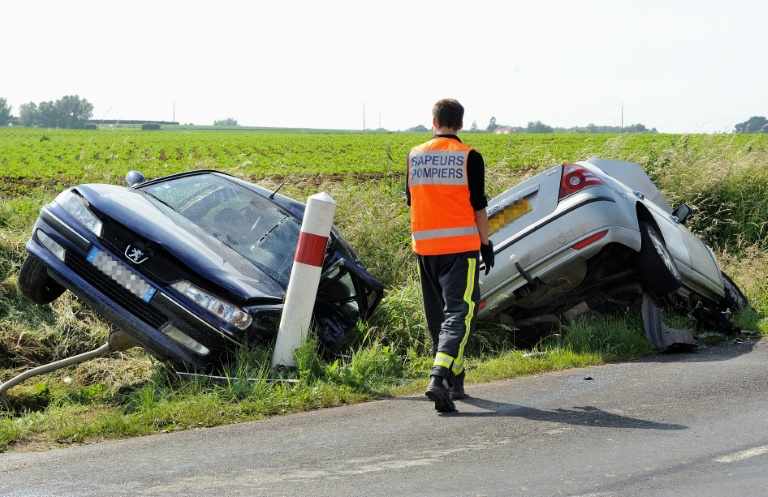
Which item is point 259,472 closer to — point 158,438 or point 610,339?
point 158,438

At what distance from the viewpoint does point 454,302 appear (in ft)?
18.7

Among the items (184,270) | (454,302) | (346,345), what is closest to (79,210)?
(184,270)

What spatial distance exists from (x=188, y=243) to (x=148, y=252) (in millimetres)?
357

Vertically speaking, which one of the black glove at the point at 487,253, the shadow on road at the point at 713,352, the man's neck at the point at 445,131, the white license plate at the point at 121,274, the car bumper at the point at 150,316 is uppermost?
the man's neck at the point at 445,131

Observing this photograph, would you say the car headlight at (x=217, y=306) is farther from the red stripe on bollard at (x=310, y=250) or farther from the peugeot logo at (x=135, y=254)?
the red stripe on bollard at (x=310, y=250)

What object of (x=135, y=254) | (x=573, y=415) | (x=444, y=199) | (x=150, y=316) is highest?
(x=444, y=199)

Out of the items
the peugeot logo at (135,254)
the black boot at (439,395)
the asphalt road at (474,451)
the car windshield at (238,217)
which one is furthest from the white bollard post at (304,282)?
the black boot at (439,395)

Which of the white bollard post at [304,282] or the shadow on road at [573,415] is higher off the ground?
the white bollard post at [304,282]

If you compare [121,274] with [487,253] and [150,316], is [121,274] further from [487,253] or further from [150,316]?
[487,253]

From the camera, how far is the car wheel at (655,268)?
7137mm

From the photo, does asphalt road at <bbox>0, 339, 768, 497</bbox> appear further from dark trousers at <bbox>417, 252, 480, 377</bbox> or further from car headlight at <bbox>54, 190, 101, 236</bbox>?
car headlight at <bbox>54, 190, 101, 236</bbox>

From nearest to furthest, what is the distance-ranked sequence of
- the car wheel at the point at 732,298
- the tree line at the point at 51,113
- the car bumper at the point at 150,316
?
1. the car bumper at the point at 150,316
2. the car wheel at the point at 732,298
3. the tree line at the point at 51,113

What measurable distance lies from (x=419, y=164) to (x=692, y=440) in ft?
7.71

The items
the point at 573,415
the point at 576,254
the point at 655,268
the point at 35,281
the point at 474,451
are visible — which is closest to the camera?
the point at 474,451
